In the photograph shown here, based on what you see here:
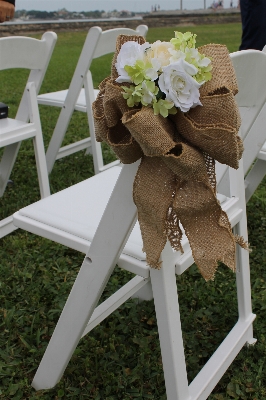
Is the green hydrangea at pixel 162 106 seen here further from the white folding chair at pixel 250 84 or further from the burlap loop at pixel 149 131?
the white folding chair at pixel 250 84

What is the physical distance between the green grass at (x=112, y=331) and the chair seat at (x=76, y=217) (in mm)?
512

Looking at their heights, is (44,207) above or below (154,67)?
below

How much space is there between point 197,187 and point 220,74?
202mm

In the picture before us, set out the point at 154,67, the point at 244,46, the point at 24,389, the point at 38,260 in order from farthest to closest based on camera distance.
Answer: the point at 244,46 < the point at 38,260 < the point at 24,389 < the point at 154,67

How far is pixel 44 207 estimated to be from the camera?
1293mm

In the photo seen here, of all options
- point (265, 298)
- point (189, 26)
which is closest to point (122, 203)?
point (265, 298)

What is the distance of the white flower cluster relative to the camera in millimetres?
736

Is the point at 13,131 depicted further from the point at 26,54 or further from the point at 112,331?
the point at 112,331

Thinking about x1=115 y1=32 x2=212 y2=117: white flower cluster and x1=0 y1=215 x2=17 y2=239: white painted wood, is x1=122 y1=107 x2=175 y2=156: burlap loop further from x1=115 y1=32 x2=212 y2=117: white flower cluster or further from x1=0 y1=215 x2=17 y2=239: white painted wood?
x1=0 y1=215 x2=17 y2=239: white painted wood

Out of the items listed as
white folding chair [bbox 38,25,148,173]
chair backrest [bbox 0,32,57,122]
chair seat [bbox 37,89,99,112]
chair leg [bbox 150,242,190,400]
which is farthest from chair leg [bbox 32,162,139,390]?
chair seat [bbox 37,89,99,112]

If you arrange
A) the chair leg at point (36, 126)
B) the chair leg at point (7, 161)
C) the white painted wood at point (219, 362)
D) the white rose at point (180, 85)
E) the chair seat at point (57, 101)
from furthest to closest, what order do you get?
the chair seat at point (57, 101), the chair leg at point (7, 161), the chair leg at point (36, 126), the white painted wood at point (219, 362), the white rose at point (180, 85)

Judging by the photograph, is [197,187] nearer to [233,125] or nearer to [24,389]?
[233,125]

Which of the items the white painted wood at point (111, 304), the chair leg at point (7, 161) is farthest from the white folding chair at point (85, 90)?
the white painted wood at point (111, 304)

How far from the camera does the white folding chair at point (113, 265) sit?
3.30 ft
